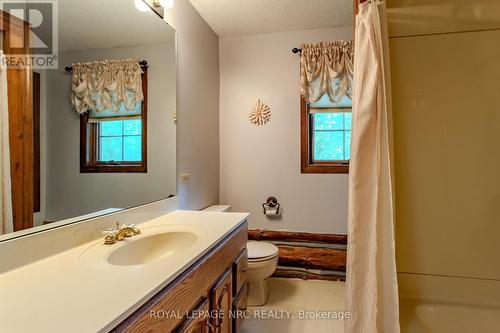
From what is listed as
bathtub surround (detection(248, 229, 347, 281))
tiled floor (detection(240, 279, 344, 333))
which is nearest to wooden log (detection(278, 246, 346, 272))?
bathtub surround (detection(248, 229, 347, 281))

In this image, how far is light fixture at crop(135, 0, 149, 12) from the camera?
5.13ft

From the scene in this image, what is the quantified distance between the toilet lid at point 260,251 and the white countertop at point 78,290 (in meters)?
0.96

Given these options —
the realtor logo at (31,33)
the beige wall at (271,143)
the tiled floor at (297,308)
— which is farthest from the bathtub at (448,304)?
the realtor logo at (31,33)

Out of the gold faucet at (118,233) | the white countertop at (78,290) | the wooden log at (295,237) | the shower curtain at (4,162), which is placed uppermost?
the shower curtain at (4,162)

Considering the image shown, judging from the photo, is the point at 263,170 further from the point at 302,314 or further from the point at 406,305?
the point at 406,305

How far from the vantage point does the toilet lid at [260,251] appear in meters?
2.01

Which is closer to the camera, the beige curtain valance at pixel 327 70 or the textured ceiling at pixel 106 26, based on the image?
the textured ceiling at pixel 106 26

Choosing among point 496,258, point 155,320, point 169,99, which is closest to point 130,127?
point 169,99

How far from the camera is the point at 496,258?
151 centimetres

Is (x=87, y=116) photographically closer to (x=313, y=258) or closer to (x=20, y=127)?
(x=20, y=127)

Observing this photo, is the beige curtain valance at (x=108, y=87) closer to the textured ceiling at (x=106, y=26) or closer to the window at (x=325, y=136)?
the textured ceiling at (x=106, y=26)

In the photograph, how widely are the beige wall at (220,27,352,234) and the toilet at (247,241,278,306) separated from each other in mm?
603

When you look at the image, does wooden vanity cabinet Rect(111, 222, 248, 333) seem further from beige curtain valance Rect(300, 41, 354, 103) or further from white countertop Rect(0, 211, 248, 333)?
beige curtain valance Rect(300, 41, 354, 103)

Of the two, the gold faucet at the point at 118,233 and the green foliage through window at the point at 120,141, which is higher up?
the green foliage through window at the point at 120,141
